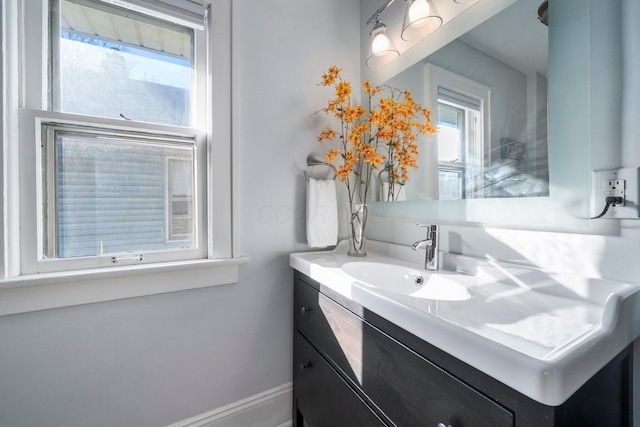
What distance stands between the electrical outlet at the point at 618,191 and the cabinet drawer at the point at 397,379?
53 centimetres

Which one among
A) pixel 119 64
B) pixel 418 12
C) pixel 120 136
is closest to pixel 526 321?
pixel 418 12

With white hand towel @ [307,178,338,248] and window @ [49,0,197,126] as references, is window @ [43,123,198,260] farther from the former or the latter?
white hand towel @ [307,178,338,248]

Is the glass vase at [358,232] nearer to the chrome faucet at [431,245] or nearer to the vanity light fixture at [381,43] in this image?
the chrome faucet at [431,245]

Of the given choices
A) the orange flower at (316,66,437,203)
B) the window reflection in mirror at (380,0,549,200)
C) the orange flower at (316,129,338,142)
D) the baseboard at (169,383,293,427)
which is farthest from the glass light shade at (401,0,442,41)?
the baseboard at (169,383,293,427)

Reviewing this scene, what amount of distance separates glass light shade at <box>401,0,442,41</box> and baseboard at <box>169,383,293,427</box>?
1.67m

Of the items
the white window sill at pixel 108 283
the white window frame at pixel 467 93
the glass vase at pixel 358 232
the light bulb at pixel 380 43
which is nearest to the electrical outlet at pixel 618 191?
the white window frame at pixel 467 93

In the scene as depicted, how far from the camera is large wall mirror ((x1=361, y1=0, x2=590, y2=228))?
2.21 feet

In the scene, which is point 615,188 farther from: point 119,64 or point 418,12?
point 119,64

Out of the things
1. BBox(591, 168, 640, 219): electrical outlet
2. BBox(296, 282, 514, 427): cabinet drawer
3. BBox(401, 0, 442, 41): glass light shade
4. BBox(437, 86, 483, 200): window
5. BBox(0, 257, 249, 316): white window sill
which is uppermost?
BBox(401, 0, 442, 41): glass light shade

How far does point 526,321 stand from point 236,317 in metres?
1.02

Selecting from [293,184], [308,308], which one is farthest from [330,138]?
[308,308]

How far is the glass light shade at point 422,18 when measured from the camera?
40.1 inches

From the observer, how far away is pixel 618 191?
1.96 ft

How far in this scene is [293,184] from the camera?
1261mm
